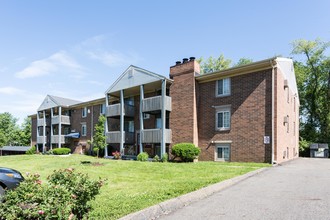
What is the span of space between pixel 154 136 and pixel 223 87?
7128 millimetres

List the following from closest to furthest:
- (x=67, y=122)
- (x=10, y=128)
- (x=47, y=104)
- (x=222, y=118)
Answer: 1. (x=222, y=118)
2. (x=67, y=122)
3. (x=47, y=104)
4. (x=10, y=128)

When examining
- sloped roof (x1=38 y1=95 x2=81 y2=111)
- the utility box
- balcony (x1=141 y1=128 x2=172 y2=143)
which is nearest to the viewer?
balcony (x1=141 y1=128 x2=172 y2=143)

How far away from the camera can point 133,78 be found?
A: 2603 cm

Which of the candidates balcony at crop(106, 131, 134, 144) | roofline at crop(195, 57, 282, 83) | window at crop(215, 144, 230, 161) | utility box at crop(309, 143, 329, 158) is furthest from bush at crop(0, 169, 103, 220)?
utility box at crop(309, 143, 329, 158)

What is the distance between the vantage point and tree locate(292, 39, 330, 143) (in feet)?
132

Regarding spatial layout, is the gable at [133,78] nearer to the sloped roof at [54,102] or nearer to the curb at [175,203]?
the sloped roof at [54,102]

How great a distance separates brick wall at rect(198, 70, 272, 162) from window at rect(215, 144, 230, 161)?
32 cm

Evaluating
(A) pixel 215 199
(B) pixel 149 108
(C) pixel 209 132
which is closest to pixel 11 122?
(B) pixel 149 108

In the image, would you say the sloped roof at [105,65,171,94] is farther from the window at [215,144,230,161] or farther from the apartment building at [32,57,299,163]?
the window at [215,144,230,161]

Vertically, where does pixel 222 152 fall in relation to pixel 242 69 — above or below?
below

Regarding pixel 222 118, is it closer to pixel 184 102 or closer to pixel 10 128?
pixel 184 102

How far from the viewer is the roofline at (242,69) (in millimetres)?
18062

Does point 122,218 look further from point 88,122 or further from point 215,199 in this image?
point 88,122

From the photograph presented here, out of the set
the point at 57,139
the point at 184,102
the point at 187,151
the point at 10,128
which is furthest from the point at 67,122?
the point at 10,128
